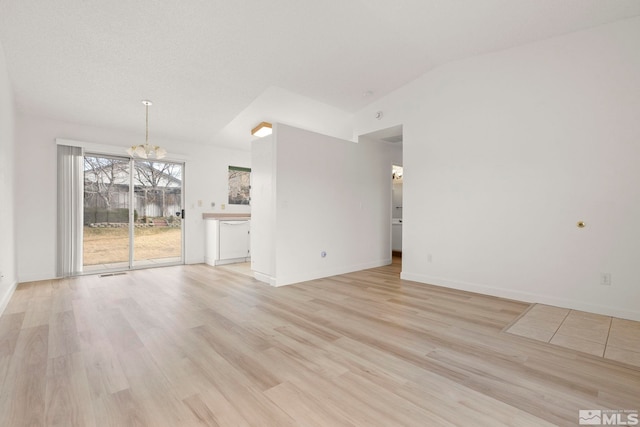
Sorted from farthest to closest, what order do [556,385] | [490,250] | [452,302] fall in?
1. [490,250]
2. [452,302]
3. [556,385]

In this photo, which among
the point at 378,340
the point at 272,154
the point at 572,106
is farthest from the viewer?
the point at 272,154

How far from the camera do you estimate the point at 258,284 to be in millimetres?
4273

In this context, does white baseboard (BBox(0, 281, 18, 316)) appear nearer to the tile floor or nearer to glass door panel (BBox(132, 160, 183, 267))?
glass door panel (BBox(132, 160, 183, 267))

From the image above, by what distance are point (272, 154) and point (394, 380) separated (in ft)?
11.1

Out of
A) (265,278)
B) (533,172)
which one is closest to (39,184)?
(265,278)

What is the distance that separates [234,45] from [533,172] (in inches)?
156

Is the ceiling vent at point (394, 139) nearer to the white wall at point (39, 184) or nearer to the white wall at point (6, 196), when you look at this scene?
the white wall at point (39, 184)

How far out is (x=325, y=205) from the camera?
4797mm

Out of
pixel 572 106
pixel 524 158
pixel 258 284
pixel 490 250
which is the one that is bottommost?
pixel 258 284

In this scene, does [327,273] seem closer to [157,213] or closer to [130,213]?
[157,213]

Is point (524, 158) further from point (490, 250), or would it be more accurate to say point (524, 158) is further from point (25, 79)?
point (25, 79)

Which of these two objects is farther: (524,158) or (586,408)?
(524,158)

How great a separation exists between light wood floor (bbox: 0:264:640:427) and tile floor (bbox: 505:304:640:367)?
0.15 m

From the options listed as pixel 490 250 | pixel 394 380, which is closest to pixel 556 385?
pixel 394 380
